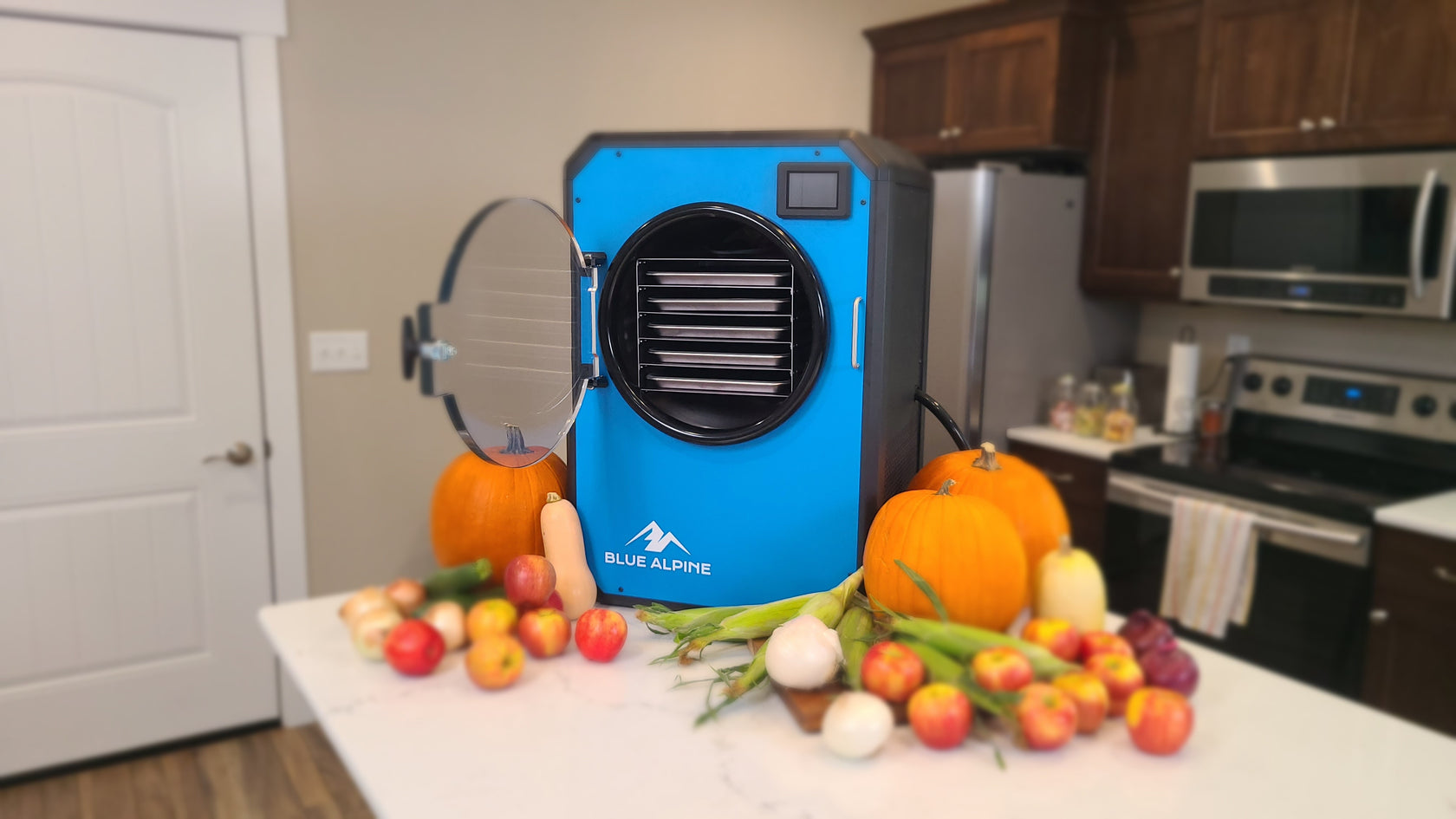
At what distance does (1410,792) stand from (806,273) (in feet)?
2.66

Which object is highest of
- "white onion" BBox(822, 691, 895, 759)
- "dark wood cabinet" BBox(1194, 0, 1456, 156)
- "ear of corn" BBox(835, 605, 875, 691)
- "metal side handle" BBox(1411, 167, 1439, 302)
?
"dark wood cabinet" BBox(1194, 0, 1456, 156)

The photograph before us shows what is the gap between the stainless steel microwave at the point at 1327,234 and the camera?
8.08 ft

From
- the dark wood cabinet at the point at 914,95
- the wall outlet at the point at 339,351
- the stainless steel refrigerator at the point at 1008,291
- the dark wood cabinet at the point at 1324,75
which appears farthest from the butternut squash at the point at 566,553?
the dark wood cabinet at the point at 914,95

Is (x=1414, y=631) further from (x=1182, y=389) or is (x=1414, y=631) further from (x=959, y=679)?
(x=959, y=679)

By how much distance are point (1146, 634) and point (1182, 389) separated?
92.4 inches

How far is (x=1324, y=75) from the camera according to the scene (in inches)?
105

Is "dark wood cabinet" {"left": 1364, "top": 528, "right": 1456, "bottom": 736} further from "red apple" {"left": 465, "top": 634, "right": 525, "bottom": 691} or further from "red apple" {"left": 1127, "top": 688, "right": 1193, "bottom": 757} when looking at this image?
"red apple" {"left": 465, "top": 634, "right": 525, "bottom": 691}

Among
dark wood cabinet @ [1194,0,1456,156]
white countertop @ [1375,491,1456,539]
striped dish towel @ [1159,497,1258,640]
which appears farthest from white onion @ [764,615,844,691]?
dark wood cabinet @ [1194,0,1456,156]

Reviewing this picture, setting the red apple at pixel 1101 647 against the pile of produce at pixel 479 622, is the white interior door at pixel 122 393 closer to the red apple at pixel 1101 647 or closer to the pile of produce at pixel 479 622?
the pile of produce at pixel 479 622

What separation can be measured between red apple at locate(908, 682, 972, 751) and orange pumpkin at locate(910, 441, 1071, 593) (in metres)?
0.25

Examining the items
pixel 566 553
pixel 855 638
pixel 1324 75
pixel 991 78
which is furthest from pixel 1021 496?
pixel 991 78

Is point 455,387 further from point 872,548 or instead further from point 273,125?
point 273,125

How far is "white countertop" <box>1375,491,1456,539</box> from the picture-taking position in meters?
2.22

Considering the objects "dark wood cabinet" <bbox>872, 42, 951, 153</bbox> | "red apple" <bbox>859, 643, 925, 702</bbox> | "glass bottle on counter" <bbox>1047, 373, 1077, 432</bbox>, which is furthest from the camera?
"dark wood cabinet" <bbox>872, 42, 951, 153</bbox>
